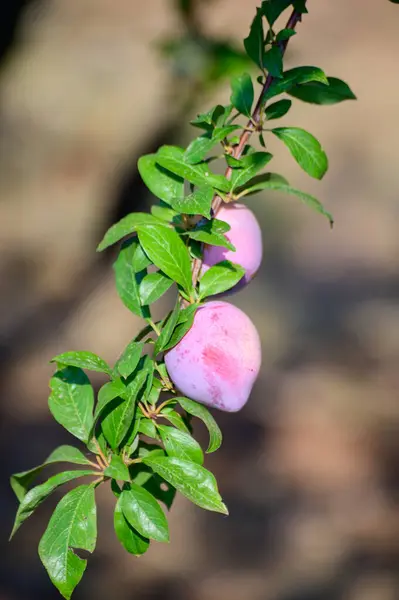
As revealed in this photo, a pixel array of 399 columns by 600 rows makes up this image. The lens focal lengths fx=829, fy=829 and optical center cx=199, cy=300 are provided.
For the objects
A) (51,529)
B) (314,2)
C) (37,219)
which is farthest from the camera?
(314,2)

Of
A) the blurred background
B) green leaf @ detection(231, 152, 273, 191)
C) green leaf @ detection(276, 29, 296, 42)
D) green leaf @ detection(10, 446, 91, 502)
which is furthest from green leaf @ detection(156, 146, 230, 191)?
the blurred background

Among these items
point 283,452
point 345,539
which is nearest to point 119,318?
point 283,452

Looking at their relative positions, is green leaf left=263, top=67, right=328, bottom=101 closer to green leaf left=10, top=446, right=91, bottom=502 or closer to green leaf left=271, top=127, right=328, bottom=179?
green leaf left=271, top=127, right=328, bottom=179

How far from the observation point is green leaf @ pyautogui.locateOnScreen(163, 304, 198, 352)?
0.56m

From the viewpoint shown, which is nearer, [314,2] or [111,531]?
[111,531]

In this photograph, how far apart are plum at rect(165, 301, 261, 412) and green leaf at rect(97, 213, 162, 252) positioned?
0.26 feet

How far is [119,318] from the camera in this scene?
9.21 feet

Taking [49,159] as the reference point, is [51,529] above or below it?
below

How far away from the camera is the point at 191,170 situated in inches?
23.5

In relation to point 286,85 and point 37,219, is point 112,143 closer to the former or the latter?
point 37,219

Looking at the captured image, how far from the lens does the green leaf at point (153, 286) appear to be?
59 centimetres

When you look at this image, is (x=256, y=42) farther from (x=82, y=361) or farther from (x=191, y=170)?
(x=82, y=361)

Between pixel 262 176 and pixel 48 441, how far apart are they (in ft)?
6.42

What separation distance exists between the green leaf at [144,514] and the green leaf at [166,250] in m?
0.15
